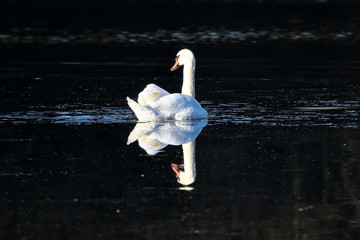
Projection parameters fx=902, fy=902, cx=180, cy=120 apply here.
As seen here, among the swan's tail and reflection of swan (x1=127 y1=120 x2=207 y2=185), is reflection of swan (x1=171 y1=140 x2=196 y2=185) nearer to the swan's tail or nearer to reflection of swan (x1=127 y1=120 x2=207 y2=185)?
reflection of swan (x1=127 y1=120 x2=207 y2=185)

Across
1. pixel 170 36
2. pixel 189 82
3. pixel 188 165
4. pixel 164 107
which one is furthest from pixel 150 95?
pixel 170 36

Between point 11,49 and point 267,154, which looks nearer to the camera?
point 267,154

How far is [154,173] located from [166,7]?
110ft

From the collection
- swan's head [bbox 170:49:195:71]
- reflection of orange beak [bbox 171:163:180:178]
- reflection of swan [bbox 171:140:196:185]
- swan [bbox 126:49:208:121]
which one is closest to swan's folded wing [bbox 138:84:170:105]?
swan [bbox 126:49:208:121]

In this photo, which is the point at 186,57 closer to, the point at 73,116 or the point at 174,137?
the point at 73,116

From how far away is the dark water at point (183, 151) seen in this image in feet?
27.2

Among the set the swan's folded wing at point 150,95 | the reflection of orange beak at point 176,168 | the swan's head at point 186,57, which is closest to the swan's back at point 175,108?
the swan's folded wing at point 150,95

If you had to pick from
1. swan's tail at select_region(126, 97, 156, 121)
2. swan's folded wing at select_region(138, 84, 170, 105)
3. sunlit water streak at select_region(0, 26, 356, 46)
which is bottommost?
swan's tail at select_region(126, 97, 156, 121)

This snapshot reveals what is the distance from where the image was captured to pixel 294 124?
535 inches

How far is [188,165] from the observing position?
34.9ft

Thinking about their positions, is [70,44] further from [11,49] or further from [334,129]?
[334,129]

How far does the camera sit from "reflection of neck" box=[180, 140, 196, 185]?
32.5ft

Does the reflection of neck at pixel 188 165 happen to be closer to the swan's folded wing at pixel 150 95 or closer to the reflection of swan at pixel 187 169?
the reflection of swan at pixel 187 169

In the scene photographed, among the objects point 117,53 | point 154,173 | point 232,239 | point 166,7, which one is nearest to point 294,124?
point 154,173
